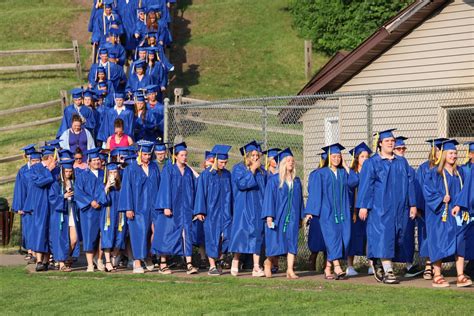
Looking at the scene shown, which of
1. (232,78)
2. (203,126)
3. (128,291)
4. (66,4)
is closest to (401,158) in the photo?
(128,291)

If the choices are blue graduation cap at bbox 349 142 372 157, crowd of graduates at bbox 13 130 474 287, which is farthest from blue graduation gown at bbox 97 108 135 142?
blue graduation cap at bbox 349 142 372 157

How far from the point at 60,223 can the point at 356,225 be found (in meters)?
4.92

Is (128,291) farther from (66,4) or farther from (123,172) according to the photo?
(66,4)

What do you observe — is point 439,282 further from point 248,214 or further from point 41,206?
point 41,206

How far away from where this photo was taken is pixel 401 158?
16453mm

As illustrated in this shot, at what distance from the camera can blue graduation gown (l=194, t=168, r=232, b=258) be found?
59.7ft

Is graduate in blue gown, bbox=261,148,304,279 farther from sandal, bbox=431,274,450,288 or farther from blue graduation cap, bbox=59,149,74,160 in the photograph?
blue graduation cap, bbox=59,149,74,160

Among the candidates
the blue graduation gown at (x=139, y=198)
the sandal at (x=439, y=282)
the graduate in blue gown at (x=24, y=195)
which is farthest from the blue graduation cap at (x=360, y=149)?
the graduate in blue gown at (x=24, y=195)

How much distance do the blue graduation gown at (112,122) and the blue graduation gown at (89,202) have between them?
3306 mm

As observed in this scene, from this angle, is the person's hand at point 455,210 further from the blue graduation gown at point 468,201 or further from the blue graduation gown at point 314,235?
the blue graduation gown at point 314,235

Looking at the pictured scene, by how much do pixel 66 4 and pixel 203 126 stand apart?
18.4 m

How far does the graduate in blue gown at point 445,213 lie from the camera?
15789 millimetres

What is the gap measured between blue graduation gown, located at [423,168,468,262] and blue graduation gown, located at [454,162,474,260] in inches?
3.9

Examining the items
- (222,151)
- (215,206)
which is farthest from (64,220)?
(222,151)
